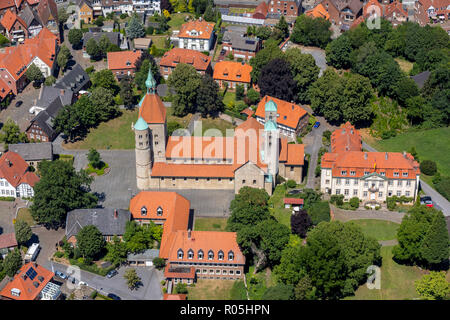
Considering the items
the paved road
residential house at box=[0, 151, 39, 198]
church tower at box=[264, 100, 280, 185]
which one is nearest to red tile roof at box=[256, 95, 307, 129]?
church tower at box=[264, 100, 280, 185]

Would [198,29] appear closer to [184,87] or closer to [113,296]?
[184,87]

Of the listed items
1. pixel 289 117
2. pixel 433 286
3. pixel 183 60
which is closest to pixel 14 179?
pixel 183 60

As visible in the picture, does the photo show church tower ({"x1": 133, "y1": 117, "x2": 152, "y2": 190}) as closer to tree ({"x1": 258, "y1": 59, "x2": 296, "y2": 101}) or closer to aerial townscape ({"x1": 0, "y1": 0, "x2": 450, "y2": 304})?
aerial townscape ({"x1": 0, "y1": 0, "x2": 450, "y2": 304})

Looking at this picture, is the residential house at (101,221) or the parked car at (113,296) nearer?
the parked car at (113,296)

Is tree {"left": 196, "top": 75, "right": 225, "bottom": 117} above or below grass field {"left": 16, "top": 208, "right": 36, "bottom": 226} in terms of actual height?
above

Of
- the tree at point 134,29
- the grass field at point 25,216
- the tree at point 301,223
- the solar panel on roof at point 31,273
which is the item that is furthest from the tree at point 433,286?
the tree at point 134,29

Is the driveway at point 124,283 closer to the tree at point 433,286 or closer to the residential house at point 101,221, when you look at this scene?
the residential house at point 101,221
